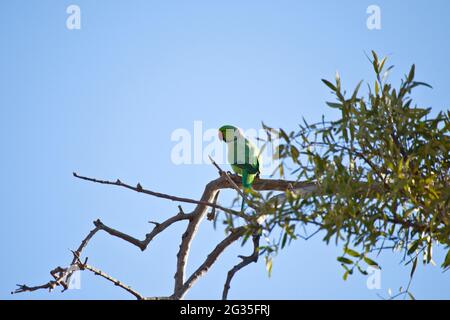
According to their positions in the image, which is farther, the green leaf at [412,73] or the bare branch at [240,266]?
the bare branch at [240,266]

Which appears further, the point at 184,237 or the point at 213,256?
the point at 184,237

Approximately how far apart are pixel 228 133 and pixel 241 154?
41.2 inches

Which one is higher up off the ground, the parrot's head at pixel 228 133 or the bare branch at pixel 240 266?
the parrot's head at pixel 228 133

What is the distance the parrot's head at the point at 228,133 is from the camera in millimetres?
6248

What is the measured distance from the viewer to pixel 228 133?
21.2 ft

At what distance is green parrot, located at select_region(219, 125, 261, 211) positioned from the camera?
4.97 m

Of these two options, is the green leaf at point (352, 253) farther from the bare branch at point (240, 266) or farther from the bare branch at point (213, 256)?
the bare branch at point (213, 256)

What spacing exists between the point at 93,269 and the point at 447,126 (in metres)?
1.55

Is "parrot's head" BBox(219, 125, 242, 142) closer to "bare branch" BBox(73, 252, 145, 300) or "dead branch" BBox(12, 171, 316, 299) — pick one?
"dead branch" BBox(12, 171, 316, 299)

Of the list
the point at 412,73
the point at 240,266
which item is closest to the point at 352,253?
the point at 240,266

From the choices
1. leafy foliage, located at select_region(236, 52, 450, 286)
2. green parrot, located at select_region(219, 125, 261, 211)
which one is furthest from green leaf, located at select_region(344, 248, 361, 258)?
green parrot, located at select_region(219, 125, 261, 211)

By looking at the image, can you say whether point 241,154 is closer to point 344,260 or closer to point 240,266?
point 240,266

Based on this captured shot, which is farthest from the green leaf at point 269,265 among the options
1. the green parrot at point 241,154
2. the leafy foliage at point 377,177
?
the green parrot at point 241,154
